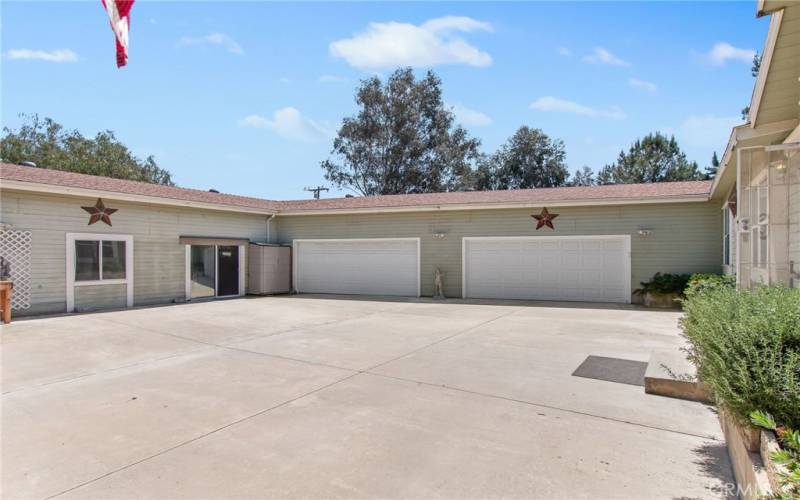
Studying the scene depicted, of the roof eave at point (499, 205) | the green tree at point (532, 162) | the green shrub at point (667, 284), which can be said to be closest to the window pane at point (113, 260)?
the roof eave at point (499, 205)

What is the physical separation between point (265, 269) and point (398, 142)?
17.2m

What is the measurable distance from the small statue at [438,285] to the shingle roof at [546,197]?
2143 millimetres

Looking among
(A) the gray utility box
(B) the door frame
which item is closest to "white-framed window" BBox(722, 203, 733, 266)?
(A) the gray utility box

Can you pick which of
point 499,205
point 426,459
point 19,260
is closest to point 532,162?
point 499,205

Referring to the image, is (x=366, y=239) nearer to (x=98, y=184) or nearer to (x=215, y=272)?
(x=215, y=272)

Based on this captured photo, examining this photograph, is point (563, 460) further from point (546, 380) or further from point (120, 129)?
point (120, 129)

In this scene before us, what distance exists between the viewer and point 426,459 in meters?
3.07

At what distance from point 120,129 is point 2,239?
88.0 ft

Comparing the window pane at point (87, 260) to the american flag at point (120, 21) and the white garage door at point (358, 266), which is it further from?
the american flag at point (120, 21)

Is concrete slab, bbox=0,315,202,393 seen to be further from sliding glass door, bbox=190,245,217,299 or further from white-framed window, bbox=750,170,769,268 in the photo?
white-framed window, bbox=750,170,769,268

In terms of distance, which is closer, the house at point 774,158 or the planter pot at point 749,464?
the planter pot at point 749,464

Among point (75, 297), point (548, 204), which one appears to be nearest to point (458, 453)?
point (548, 204)

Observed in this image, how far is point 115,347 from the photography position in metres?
6.68

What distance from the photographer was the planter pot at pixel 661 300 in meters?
11.1
